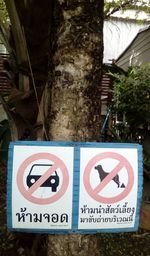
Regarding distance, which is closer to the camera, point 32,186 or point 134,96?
point 32,186

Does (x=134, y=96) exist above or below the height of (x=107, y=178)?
above

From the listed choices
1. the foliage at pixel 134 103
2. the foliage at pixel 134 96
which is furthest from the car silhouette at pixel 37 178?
the foliage at pixel 134 96

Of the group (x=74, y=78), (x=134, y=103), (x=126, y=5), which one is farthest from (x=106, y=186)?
(x=126, y=5)

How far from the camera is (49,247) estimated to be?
94.0 inches

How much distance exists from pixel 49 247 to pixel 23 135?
1.36 meters

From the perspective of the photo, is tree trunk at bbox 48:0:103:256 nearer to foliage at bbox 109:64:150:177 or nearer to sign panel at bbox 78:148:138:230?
sign panel at bbox 78:148:138:230

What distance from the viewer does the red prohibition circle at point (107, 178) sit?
84.4 inches


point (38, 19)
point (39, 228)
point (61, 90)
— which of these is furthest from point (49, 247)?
point (38, 19)

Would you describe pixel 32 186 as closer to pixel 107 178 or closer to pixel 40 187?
pixel 40 187

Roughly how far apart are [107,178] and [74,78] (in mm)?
595

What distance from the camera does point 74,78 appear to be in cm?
235

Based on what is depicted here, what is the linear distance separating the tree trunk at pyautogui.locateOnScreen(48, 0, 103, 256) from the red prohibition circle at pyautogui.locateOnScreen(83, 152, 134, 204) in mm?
253

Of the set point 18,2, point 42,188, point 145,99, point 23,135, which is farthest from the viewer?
point 145,99

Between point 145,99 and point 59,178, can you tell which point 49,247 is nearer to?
point 59,178
